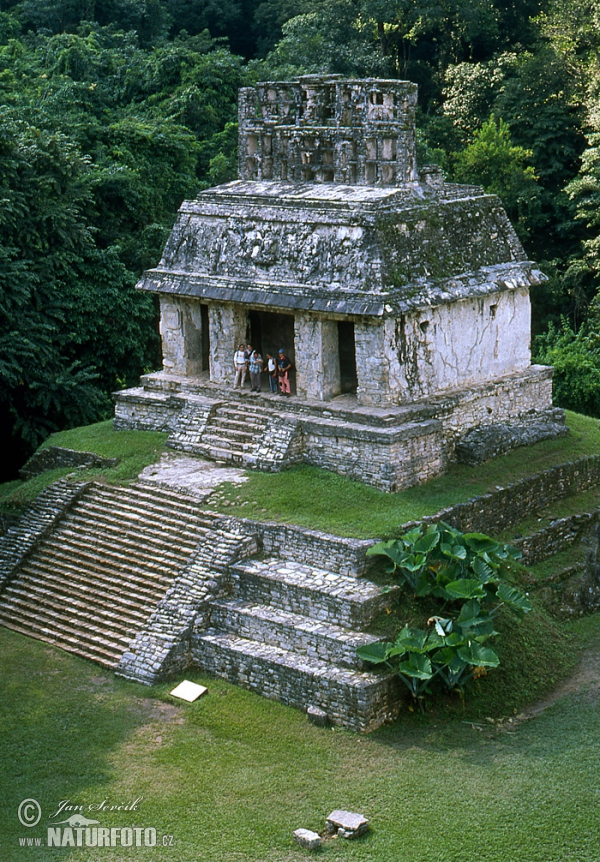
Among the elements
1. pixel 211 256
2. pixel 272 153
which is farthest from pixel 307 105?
pixel 211 256

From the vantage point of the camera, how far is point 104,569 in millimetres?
18531

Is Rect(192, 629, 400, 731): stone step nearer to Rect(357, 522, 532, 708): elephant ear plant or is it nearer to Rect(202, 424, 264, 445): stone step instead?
Rect(357, 522, 532, 708): elephant ear plant

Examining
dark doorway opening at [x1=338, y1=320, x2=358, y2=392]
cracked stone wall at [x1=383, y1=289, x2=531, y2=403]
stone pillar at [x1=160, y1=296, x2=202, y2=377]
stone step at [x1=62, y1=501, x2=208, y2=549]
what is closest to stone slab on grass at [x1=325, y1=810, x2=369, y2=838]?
stone step at [x1=62, y1=501, x2=208, y2=549]

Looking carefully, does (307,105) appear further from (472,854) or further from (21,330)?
(472,854)

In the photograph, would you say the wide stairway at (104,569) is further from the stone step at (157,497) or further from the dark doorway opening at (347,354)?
the dark doorway opening at (347,354)

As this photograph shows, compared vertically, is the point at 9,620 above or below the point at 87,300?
below

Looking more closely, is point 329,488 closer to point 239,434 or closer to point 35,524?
point 239,434

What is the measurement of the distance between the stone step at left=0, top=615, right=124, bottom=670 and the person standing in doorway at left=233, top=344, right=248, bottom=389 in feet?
16.1

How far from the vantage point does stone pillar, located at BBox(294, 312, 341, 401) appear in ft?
64.0

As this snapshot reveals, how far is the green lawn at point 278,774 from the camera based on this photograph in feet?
44.0

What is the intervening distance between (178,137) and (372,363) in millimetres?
10752

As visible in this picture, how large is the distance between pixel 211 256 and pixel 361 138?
112 inches

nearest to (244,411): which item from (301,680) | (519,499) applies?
(519,499)

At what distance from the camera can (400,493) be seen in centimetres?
1855
